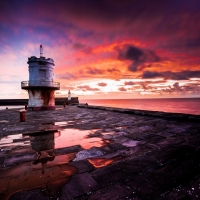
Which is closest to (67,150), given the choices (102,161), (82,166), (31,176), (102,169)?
(82,166)

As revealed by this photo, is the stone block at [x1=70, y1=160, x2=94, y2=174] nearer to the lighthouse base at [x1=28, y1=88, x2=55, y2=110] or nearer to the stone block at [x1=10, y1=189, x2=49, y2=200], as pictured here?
the stone block at [x1=10, y1=189, x2=49, y2=200]

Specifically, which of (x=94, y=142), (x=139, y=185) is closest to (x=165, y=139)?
(x=94, y=142)

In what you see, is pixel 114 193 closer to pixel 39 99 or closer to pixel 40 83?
pixel 40 83

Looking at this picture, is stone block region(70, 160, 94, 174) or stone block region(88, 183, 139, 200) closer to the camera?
stone block region(88, 183, 139, 200)

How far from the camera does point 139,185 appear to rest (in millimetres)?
2367

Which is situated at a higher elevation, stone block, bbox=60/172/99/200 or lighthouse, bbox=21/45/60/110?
lighthouse, bbox=21/45/60/110

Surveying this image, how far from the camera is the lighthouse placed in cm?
1748

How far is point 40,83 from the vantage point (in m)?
17.6

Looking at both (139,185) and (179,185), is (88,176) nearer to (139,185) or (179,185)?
(139,185)

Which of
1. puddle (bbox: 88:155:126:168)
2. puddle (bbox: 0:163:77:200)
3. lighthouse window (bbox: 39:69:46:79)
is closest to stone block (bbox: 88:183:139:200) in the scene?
puddle (bbox: 0:163:77:200)

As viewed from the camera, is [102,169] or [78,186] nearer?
[78,186]

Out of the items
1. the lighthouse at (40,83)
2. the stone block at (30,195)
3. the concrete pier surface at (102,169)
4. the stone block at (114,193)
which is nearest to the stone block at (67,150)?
the concrete pier surface at (102,169)

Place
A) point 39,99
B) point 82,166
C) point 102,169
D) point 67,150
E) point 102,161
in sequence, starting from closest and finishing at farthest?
1. point 102,169
2. point 82,166
3. point 102,161
4. point 67,150
5. point 39,99

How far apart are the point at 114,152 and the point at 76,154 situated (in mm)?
1038
